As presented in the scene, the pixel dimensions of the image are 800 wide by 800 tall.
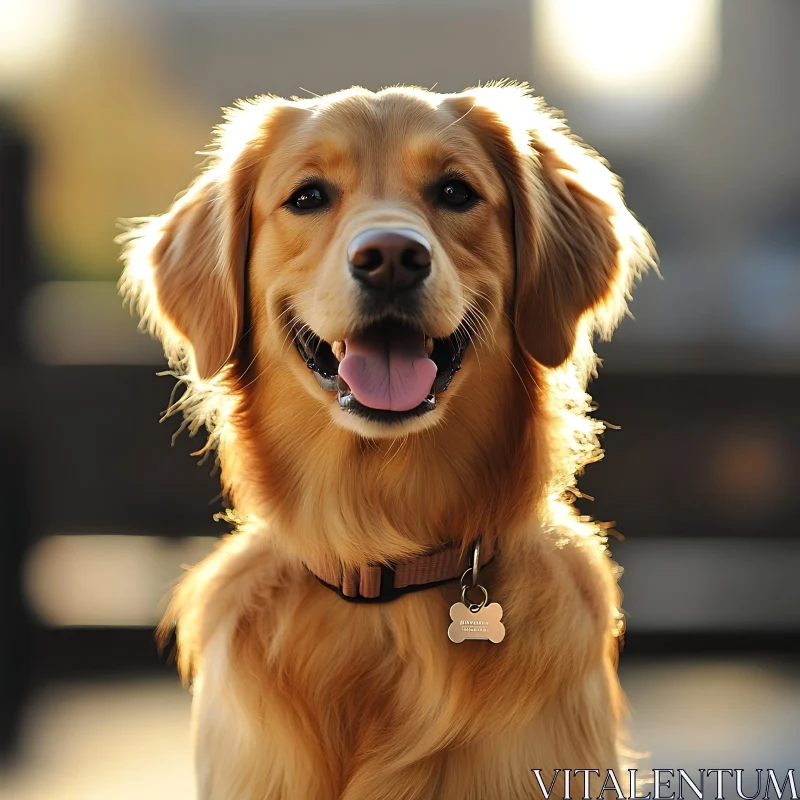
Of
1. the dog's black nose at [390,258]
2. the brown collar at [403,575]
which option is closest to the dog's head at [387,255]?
the dog's black nose at [390,258]

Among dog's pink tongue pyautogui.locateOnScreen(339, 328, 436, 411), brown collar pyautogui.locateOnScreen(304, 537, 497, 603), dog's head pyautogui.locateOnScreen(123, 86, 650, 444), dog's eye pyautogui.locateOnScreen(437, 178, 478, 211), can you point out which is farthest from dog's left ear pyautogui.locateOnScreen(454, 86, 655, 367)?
brown collar pyautogui.locateOnScreen(304, 537, 497, 603)

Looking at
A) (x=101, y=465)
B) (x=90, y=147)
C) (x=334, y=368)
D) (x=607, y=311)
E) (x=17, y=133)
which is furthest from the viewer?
(x=90, y=147)

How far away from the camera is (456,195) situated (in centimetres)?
168

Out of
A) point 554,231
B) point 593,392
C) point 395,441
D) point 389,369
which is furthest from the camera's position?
point 593,392

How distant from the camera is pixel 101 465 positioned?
401 cm

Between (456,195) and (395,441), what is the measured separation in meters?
0.47

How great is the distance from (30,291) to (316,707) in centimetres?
272

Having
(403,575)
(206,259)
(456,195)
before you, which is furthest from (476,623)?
(206,259)

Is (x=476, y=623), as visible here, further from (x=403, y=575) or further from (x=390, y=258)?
(x=390, y=258)

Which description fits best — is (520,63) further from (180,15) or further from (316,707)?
(316,707)

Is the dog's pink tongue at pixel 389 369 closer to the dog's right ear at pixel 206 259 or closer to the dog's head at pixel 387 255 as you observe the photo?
the dog's head at pixel 387 255

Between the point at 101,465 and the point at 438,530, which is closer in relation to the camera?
the point at 438,530

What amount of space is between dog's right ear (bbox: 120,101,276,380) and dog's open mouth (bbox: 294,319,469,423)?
8.8 inches

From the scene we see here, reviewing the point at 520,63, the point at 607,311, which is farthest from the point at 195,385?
the point at 520,63
